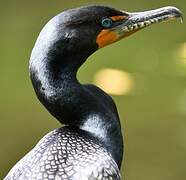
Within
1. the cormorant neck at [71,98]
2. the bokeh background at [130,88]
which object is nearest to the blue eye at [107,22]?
the cormorant neck at [71,98]

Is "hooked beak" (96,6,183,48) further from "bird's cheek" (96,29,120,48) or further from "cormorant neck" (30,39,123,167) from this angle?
"cormorant neck" (30,39,123,167)

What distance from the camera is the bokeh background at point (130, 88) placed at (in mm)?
4531

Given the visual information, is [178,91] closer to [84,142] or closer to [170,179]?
[170,179]

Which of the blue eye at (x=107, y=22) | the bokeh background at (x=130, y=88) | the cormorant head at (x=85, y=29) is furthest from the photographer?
the bokeh background at (x=130, y=88)

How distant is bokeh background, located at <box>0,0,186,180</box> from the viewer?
4.53 metres

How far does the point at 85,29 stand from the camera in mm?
2424

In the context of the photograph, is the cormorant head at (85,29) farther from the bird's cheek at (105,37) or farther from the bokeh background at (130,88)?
the bokeh background at (130,88)

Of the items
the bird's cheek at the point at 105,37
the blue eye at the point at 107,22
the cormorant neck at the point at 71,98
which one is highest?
the blue eye at the point at 107,22

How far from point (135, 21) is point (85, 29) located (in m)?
0.21

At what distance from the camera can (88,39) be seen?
8.02 feet

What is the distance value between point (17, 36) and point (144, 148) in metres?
2.25

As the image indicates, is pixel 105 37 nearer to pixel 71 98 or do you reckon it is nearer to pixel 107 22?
pixel 107 22

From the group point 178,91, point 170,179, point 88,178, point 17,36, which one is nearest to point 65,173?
point 88,178

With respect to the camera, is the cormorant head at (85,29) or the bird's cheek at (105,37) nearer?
the cormorant head at (85,29)
